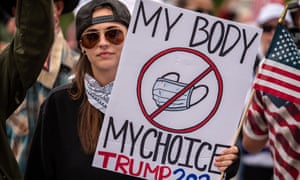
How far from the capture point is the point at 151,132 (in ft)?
18.6

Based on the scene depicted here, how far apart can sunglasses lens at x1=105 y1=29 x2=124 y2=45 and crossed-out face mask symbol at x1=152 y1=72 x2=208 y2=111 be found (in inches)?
17.2

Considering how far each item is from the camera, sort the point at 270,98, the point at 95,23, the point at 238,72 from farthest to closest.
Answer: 1. the point at 270,98
2. the point at 95,23
3. the point at 238,72

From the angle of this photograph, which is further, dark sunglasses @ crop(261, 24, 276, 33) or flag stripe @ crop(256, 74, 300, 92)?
dark sunglasses @ crop(261, 24, 276, 33)

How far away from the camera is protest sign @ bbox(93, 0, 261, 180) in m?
5.64

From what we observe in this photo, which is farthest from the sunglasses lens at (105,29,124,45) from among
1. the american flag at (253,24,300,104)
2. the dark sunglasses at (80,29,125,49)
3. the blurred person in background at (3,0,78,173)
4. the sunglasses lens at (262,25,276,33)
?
the sunglasses lens at (262,25,276,33)

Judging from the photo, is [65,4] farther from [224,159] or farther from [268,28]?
[268,28]

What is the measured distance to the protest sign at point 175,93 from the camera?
18.5 ft

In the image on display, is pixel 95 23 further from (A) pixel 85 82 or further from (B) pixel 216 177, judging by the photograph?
(B) pixel 216 177

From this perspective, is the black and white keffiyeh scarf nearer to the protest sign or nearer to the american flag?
the protest sign

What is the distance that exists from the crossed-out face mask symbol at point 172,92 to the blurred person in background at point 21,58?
1.99 feet

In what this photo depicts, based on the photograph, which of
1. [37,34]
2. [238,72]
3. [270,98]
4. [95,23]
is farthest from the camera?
[270,98]

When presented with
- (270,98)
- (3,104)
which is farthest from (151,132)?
(270,98)

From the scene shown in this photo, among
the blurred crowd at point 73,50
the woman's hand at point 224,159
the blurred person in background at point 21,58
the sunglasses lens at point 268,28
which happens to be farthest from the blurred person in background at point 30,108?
the sunglasses lens at point 268,28

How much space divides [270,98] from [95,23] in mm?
1184
